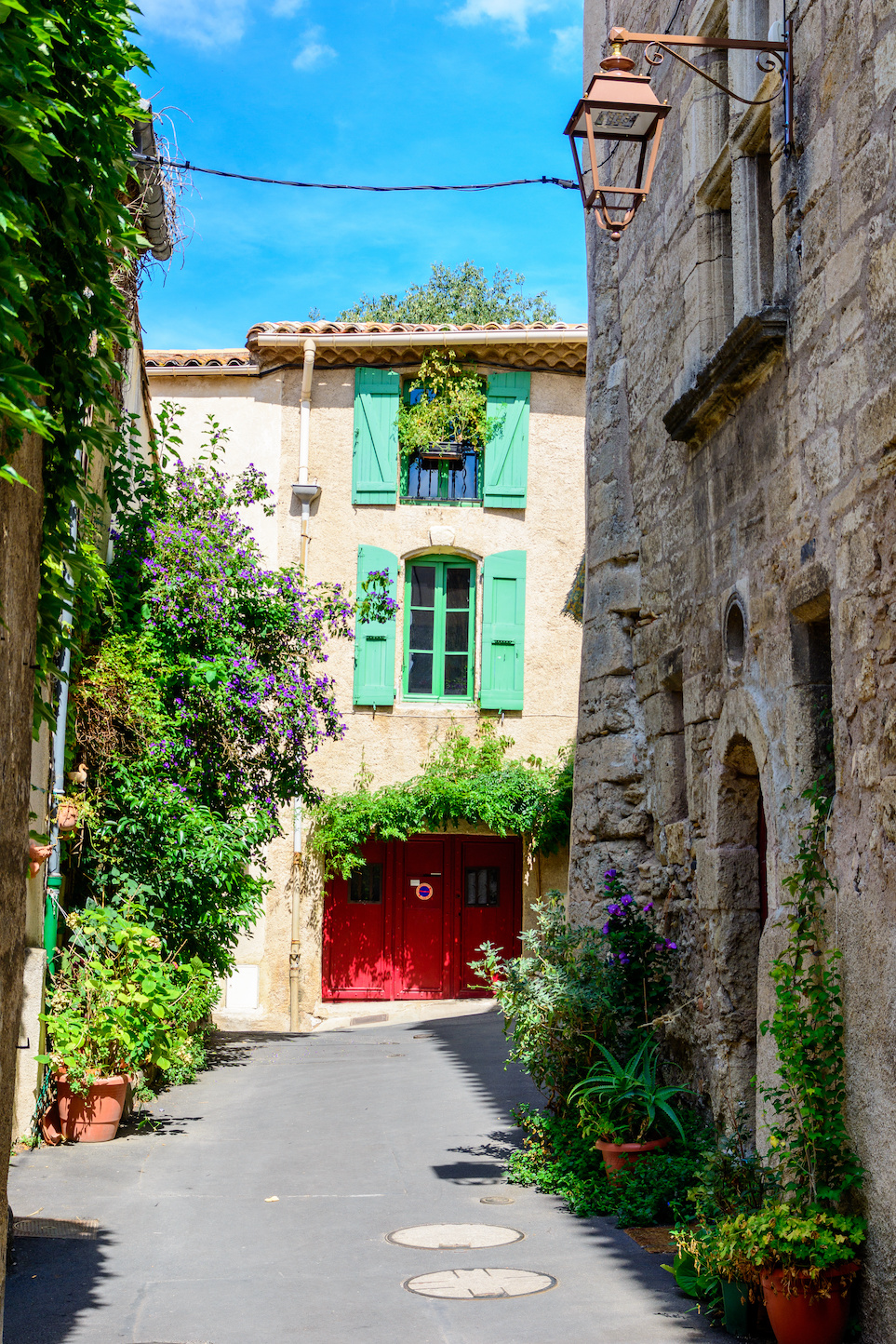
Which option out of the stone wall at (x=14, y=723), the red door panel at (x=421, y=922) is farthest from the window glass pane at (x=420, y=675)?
the stone wall at (x=14, y=723)

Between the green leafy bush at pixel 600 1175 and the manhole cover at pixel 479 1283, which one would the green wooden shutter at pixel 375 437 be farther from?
the manhole cover at pixel 479 1283

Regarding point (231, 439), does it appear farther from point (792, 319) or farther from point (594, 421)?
point (792, 319)

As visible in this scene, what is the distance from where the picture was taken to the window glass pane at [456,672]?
1442 cm

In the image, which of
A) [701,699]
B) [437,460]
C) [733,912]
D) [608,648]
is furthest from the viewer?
[437,460]

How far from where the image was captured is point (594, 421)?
8141 mm

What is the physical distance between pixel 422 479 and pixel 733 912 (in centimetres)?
977

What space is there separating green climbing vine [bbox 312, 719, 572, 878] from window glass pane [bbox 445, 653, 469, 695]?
0.52 meters

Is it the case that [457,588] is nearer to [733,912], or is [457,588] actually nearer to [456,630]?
[456,630]

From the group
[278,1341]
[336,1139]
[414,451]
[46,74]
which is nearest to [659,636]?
[336,1139]

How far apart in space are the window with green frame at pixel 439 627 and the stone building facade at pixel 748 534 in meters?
6.34

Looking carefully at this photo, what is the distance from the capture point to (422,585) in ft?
48.1

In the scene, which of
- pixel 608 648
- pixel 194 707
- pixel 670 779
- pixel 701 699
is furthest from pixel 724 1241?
pixel 194 707

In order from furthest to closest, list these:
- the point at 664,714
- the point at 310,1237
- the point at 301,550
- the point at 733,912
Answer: the point at 301,550 → the point at 664,714 → the point at 733,912 → the point at 310,1237

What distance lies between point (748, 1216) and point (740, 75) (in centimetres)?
490
